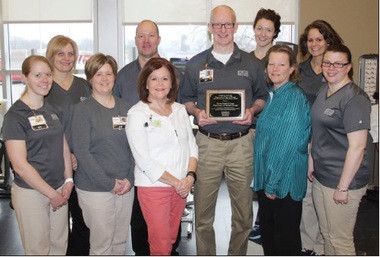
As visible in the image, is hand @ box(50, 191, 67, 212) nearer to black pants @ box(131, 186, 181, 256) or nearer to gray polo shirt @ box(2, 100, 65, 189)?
gray polo shirt @ box(2, 100, 65, 189)

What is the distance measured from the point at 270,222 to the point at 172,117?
38.6 inches

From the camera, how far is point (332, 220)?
9.14 ft

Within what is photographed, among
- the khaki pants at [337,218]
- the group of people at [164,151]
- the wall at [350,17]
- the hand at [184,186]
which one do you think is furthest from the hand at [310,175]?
the wall at [350,17]

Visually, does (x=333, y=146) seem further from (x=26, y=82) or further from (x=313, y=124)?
(x=26, y=82)

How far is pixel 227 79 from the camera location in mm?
3115

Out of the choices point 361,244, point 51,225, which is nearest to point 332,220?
point 361,244

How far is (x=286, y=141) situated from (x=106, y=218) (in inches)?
47.6

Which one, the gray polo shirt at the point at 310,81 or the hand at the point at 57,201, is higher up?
the gray polo shirt at the point at 310,81

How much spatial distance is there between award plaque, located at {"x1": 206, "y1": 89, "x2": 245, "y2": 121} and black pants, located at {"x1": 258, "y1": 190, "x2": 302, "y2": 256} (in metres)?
0.56

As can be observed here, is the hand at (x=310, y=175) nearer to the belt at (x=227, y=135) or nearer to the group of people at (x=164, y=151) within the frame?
the group of people at (x=164, y=151)

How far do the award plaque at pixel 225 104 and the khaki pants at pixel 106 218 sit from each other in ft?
2.58

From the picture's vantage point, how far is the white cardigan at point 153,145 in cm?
263

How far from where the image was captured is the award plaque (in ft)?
9.96

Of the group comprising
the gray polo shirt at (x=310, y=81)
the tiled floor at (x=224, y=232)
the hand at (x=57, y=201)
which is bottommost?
the tiled floor at (x=224, y=232)
